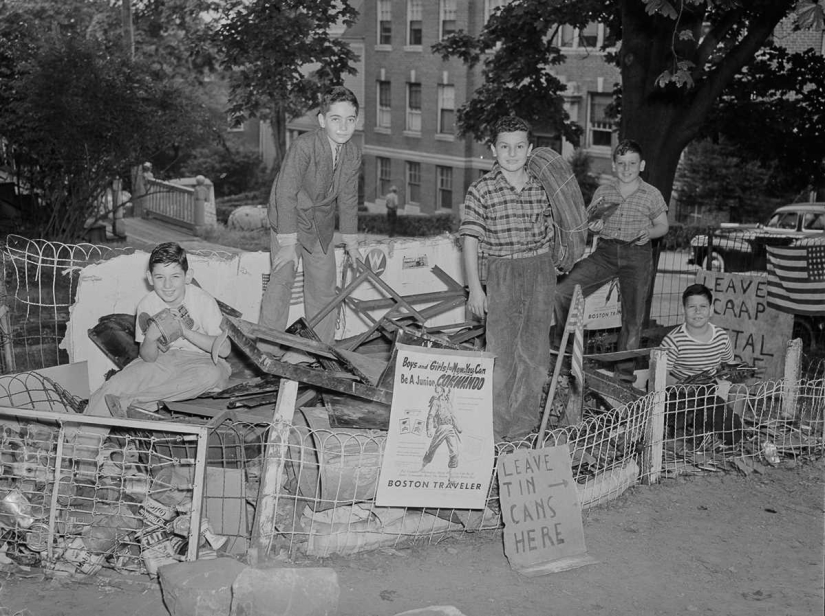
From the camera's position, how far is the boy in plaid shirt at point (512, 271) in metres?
6.47

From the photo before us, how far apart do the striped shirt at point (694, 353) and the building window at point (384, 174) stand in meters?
33.3

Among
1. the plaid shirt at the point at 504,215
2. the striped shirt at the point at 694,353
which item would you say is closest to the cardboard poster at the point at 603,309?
the striped shirt at the point at 694,353

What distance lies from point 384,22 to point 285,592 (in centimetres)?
3638

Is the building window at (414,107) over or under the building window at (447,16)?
under

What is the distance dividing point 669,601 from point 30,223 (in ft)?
57.3

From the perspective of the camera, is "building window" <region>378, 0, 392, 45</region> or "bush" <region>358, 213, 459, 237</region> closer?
"bush" <region>358, 213, 459, 237</region>

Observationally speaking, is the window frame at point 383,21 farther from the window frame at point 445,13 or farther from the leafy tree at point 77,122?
the leafy tree at point 77,122

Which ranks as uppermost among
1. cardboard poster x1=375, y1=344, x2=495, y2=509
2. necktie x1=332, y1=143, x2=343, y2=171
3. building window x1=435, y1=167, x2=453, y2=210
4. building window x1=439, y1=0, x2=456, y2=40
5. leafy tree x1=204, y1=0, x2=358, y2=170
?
building window x1=439, y1=0, x2=456, y2=40

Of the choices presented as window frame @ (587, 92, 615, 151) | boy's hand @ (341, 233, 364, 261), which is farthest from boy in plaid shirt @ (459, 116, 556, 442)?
window frame @ (587, 92, 615, 151)

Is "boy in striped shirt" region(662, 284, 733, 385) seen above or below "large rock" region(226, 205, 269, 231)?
below

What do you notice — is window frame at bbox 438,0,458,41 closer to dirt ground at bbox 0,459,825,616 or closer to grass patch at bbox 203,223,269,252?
grass patch at bbox 203,223,269,252

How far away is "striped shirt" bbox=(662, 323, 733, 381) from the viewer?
7.67 meters

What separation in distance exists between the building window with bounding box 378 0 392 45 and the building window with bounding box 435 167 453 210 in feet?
18.2

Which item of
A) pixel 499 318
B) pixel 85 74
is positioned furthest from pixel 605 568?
pixel 85 74
